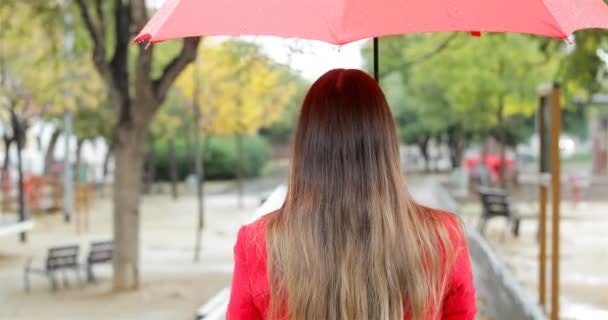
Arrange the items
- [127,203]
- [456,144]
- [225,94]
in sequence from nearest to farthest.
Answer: [127,203] → [225,94] → [456,144]

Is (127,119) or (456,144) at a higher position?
(127,119)

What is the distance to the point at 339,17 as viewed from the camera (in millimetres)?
2258

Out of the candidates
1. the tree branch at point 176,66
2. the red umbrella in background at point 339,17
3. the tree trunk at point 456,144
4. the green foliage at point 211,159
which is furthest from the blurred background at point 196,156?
the green foliage at point 211,159

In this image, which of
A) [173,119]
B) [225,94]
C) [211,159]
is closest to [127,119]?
[225,94]

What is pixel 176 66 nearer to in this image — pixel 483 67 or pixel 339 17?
pixel 339 17

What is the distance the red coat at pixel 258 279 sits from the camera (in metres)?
1.99

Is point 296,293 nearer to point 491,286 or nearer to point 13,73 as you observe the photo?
point 491,286

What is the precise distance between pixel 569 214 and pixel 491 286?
14.6 meters

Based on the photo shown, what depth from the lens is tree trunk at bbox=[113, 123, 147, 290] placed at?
40.4 ft

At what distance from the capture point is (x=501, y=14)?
2.39 meters

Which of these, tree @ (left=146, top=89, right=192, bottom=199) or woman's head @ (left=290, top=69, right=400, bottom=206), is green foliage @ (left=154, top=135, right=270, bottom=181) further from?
woman's head @ (left=290, top=69, right=400, bottom=206)

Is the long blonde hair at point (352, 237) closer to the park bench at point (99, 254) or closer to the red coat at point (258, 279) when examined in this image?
the red coat at point (258, 279)

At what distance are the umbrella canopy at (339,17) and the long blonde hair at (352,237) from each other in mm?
344

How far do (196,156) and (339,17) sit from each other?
66.3 feet
